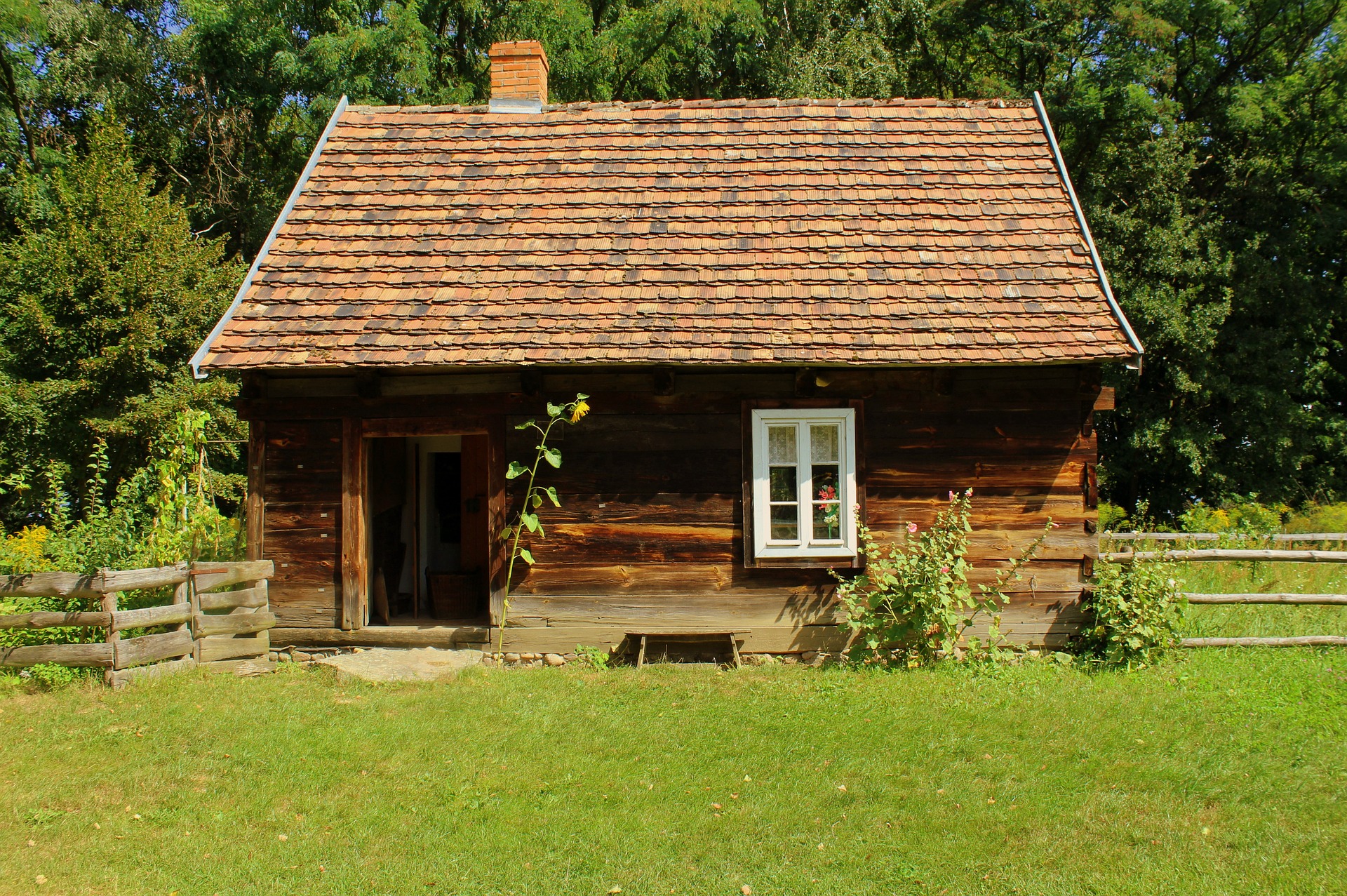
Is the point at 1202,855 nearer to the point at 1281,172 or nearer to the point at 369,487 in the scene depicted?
the point at 369,487

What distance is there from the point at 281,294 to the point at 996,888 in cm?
800

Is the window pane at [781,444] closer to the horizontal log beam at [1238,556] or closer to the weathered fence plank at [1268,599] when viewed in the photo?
Answer: the horizontal log beam at [1238,556]

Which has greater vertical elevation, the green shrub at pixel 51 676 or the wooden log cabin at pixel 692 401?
the wooden log cabin at pixel 692 401

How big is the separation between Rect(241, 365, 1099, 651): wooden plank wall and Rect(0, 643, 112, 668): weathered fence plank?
3413 millimetres

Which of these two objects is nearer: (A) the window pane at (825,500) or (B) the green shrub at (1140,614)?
(B) the green shrub at (1140,614)

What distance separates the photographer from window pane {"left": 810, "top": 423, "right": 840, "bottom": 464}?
879 cm

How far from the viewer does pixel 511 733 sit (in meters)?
6.59

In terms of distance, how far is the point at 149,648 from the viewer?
7754mm

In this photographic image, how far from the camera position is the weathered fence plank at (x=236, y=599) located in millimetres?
8164

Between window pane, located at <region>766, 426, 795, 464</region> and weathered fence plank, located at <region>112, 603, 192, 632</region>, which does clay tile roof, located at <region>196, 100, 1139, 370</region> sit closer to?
window pane, located at <region>766, 426, 795, 464</region>

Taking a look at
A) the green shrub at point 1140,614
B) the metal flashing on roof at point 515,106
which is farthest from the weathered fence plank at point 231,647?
the green shrub at point 1140,614

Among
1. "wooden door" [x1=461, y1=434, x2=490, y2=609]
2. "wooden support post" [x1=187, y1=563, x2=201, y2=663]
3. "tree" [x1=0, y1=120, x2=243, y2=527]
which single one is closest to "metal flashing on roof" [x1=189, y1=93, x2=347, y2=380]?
"wooden support post" [x1=187, y1=563, x2=201, y2=663]

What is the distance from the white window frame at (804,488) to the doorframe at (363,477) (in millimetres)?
2466

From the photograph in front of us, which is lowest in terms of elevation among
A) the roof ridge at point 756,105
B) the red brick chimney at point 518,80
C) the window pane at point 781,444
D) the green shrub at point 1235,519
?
the green shrub at point 1235,519
